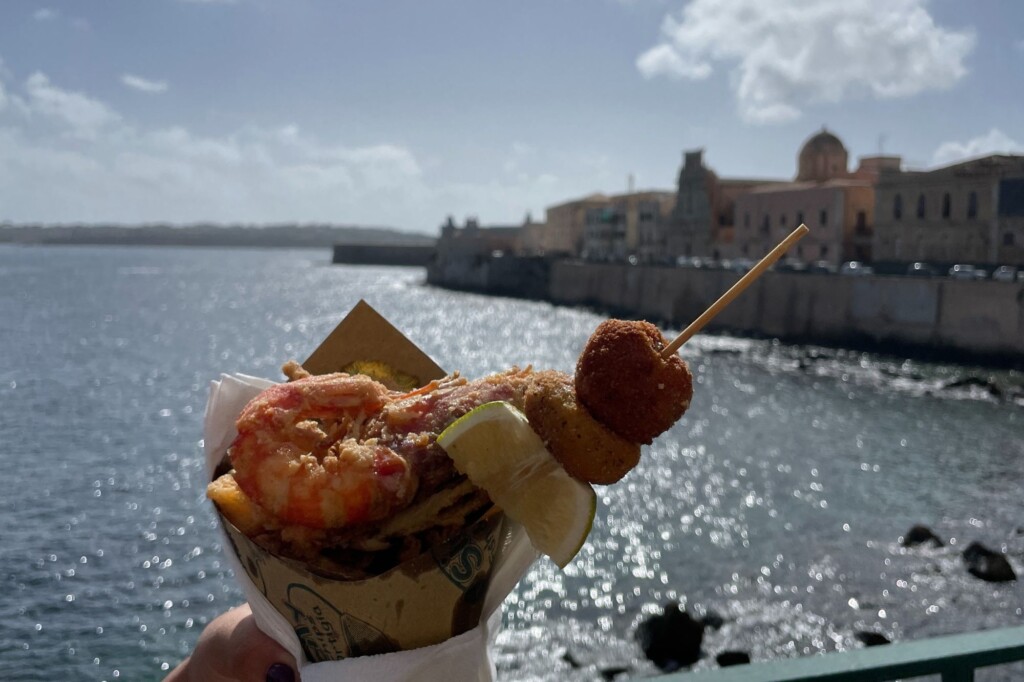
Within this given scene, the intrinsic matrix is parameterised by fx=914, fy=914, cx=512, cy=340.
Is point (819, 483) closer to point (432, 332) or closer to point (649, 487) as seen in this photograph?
point (649, 487)

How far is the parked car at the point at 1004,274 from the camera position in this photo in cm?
3246

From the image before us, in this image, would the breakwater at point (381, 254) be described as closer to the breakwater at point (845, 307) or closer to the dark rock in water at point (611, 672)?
the breakwater at point (845, 307)

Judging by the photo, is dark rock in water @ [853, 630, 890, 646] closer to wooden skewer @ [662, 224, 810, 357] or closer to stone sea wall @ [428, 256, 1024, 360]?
wooden skewer @ [662, 224, 810, 357]

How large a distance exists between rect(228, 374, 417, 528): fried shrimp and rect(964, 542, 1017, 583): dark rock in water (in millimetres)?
14129

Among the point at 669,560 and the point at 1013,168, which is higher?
the point at 1013,168

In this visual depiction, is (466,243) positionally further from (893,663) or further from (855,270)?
(893,663)

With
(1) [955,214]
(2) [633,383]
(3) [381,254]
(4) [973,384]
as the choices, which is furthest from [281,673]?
(3) [381,254]

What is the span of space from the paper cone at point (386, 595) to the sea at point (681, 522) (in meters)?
9.65

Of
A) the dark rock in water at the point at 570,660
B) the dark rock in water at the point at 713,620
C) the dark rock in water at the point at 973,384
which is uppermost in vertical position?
the dark rock in water at the point at 973,384

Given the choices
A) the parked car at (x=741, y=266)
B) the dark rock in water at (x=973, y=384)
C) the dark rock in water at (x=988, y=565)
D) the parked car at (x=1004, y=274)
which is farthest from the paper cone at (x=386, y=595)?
the parked car at (x=741, y=266)

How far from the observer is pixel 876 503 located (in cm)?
1739

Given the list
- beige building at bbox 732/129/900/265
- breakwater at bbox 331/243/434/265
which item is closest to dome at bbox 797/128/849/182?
beige building at bbox 732/129/900/265

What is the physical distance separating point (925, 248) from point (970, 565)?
31285mm

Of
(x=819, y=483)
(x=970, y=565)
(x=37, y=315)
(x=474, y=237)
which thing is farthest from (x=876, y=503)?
(x=474, y=237)
